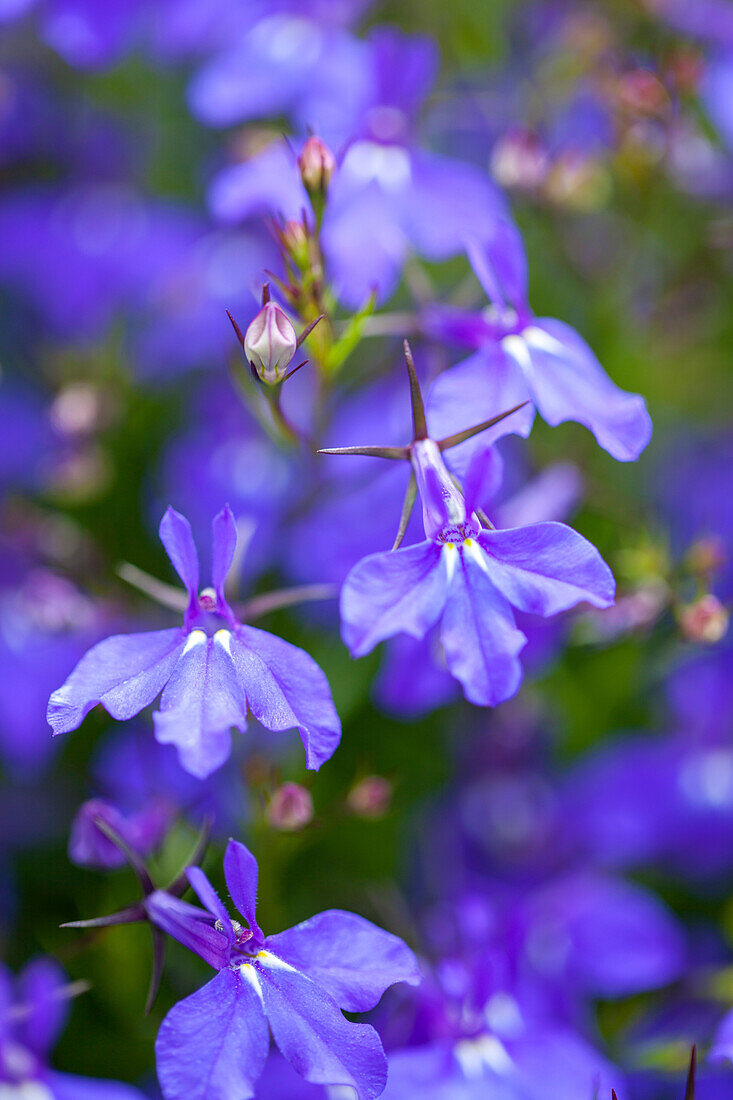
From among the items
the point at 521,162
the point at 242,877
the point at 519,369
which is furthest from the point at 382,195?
the point at 242,877

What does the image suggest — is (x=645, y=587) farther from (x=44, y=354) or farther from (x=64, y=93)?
(x=64, y=93)

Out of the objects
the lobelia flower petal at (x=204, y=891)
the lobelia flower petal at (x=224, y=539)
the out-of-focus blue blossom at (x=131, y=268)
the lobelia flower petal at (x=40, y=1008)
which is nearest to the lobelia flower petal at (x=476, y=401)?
the lobelia flower petal at (x=224, y=539)

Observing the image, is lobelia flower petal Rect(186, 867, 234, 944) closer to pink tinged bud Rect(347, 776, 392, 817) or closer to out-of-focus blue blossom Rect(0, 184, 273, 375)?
pink tinged bud Rect(347, 776, 392, 817)

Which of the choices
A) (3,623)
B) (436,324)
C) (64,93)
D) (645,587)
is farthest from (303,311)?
(64,93)

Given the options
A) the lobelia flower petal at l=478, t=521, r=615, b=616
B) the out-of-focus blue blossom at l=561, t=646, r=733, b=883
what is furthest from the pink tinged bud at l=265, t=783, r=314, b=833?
the out-of-focus blue blossom at l=561, t=646, r=733, b=883

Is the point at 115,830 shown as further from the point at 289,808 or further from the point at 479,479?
the point at 479,479
